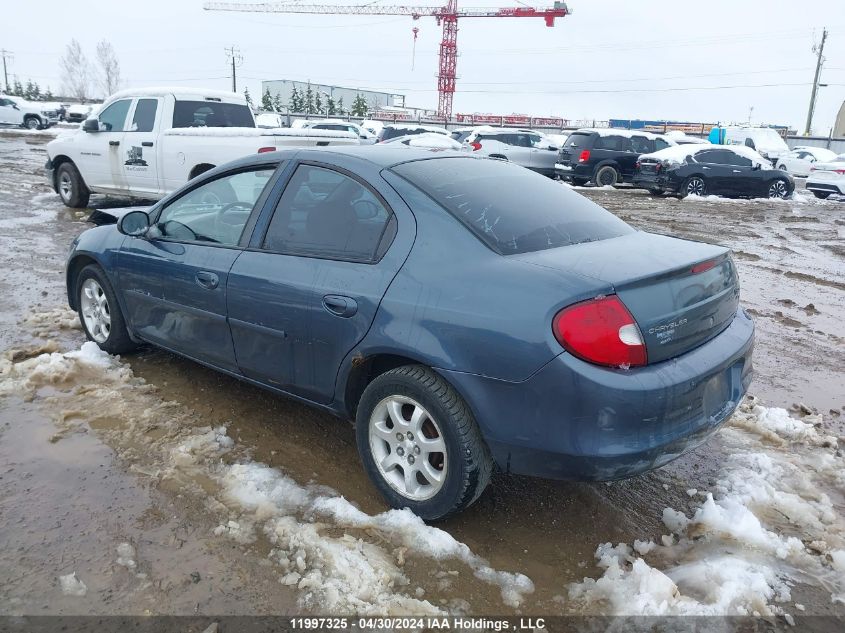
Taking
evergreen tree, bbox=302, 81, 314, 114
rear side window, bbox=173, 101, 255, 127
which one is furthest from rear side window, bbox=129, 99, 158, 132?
evergreen tree, bbox=302, 81, 314, 114

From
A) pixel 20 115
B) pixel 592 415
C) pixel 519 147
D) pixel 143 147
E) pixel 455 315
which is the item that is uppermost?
pixel 20 115

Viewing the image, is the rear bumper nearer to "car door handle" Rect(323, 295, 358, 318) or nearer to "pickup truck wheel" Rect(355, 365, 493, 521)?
"pickup truck wheel" Rect(355, 365, 493, 521)

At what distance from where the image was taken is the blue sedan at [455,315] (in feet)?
8.17

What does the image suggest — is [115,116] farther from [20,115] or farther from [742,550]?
[20,115]

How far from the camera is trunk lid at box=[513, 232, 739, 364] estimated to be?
2.56 meters

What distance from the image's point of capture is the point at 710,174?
17703 mm

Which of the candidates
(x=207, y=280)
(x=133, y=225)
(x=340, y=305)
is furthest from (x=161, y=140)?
(x=340, y=305)

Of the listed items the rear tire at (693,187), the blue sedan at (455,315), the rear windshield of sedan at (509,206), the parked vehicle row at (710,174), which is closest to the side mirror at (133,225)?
the blue sedan at (455,315)

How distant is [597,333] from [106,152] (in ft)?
32.8

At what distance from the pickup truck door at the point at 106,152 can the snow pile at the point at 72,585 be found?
885cm

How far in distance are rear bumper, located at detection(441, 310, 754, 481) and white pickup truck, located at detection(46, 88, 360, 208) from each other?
→ 6305mm

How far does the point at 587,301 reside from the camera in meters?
2.48

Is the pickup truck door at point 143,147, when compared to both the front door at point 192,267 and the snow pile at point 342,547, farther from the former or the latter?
the snow pile at point 342,547

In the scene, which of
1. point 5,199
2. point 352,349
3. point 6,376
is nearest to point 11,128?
point 5,199
